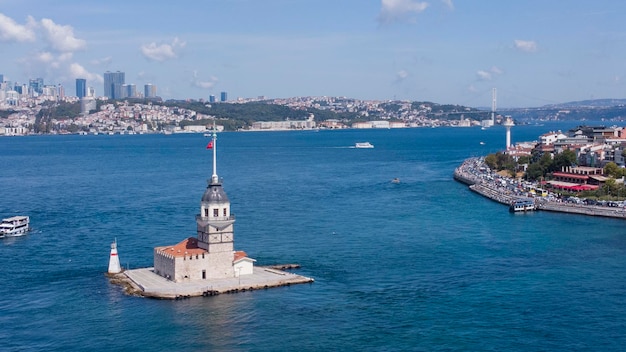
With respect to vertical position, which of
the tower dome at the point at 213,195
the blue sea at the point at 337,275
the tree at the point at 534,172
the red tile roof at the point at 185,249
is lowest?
the blue sea at the point at 337,275

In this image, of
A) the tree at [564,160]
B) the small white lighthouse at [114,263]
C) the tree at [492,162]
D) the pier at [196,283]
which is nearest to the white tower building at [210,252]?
the pier at [196,283]

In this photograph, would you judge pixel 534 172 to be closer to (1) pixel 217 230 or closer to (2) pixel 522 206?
(2) pixel 522 206

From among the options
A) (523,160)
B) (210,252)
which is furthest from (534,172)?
(210,252)

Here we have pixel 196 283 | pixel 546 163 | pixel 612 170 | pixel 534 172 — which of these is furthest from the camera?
pixel 534 172

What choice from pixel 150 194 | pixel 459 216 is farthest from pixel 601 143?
pixel 150 194

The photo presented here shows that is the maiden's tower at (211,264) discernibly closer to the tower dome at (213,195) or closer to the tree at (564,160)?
the tower dome at (213,195)
